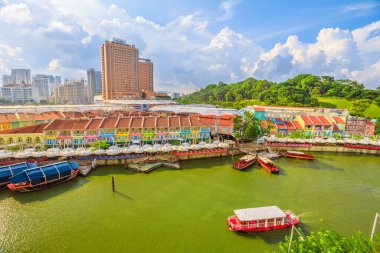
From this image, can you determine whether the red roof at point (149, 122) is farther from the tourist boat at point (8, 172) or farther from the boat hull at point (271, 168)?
the boat hull at point (271, 168)

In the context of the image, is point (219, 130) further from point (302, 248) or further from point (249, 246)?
point (302, 248)

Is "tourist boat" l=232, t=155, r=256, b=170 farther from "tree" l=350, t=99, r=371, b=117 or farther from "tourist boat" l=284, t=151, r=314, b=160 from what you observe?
"tree" l=350, t=99, r=371, b=117

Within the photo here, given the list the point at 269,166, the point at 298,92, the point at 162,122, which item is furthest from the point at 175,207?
the point at 298,92

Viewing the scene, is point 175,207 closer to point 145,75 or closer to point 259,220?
point 259,220

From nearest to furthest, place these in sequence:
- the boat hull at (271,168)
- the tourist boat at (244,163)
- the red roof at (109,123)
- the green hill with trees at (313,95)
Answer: the boat hull at (271,168), the tourist boat at (244,163), the red roof at (109,123), the green hill with trees at (313,95)

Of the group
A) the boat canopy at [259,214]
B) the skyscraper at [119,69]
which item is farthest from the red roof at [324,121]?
the skyscraper at [119,69]

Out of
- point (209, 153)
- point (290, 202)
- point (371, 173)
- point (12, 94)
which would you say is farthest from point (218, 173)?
point (12, 94)
